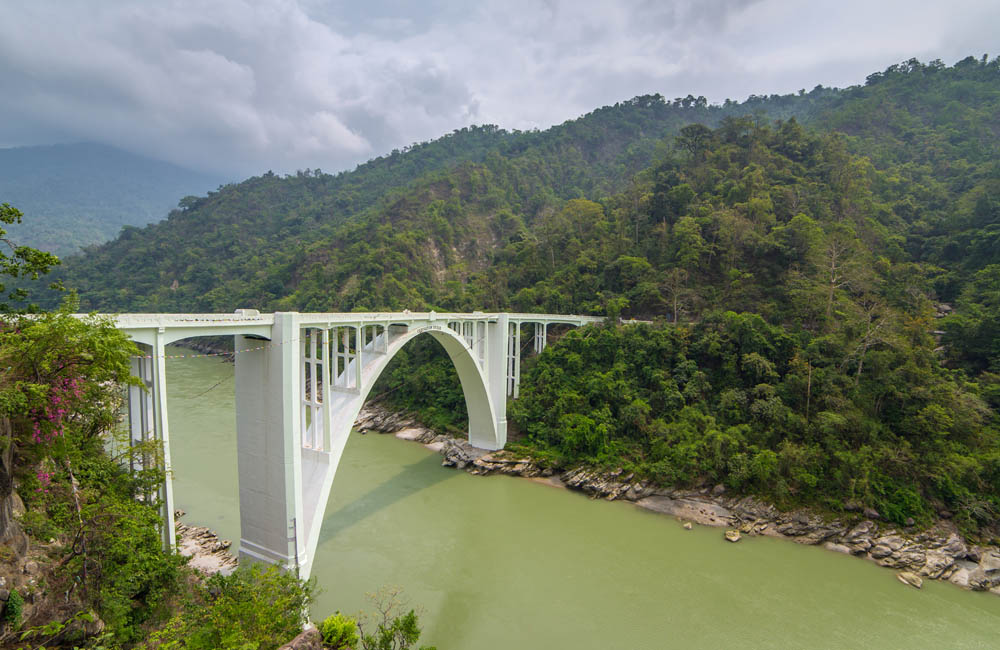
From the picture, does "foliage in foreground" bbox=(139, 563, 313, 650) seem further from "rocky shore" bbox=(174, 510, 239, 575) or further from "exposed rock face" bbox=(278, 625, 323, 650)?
"rocky shore" bbox=(174, 510, 239, 575)

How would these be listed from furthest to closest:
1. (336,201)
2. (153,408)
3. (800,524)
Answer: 1. (336,201)
2. (800,524)
3. (153,408)

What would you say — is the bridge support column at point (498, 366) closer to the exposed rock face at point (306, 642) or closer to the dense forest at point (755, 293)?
the dense forest at point (755, 293)

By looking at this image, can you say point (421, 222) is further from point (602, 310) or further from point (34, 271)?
point (34, 271)

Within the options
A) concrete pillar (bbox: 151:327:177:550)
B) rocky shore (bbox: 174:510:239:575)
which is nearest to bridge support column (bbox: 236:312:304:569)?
rocky shore (bbox: 174:510:239:575)

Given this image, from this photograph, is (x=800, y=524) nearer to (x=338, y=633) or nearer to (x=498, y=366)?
(x=498, y=366)

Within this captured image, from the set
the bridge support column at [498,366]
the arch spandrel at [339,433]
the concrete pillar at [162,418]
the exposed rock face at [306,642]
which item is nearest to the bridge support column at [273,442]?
the arch spandrel at [339,433]

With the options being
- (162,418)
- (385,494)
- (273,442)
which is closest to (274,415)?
(273,442)
